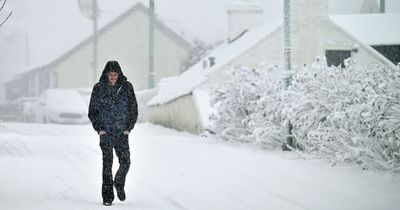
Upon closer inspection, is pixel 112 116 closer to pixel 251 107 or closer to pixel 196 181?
pixel 196 181

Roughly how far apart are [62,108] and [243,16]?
8.82m

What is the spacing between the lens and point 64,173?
10344 mm

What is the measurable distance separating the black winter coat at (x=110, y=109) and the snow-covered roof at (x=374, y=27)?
2147 cm

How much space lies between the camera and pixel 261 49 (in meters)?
25.3

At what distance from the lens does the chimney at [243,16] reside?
1159 inches

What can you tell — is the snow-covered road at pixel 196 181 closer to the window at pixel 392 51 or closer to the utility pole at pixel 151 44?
the utility pole at pixel 151 44

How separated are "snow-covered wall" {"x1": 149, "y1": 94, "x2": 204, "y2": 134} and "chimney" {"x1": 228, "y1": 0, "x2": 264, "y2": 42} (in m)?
5.31

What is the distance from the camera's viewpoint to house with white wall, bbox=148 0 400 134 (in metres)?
22.4

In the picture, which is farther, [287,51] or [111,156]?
[287,51]

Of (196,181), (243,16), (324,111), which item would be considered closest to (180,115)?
(243,16)

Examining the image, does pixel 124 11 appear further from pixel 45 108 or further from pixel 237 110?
pixel 237 110

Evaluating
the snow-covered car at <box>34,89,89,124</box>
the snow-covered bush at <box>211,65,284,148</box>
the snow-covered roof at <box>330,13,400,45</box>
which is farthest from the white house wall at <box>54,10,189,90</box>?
the snow-covered bush at <box>211,65,284,148</box>

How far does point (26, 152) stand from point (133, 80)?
34.8 m

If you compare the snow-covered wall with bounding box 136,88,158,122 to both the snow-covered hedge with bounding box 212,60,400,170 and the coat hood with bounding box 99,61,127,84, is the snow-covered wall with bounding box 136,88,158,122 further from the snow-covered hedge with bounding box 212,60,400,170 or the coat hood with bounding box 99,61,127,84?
the coat hood with bounding box 99,61,127,84
